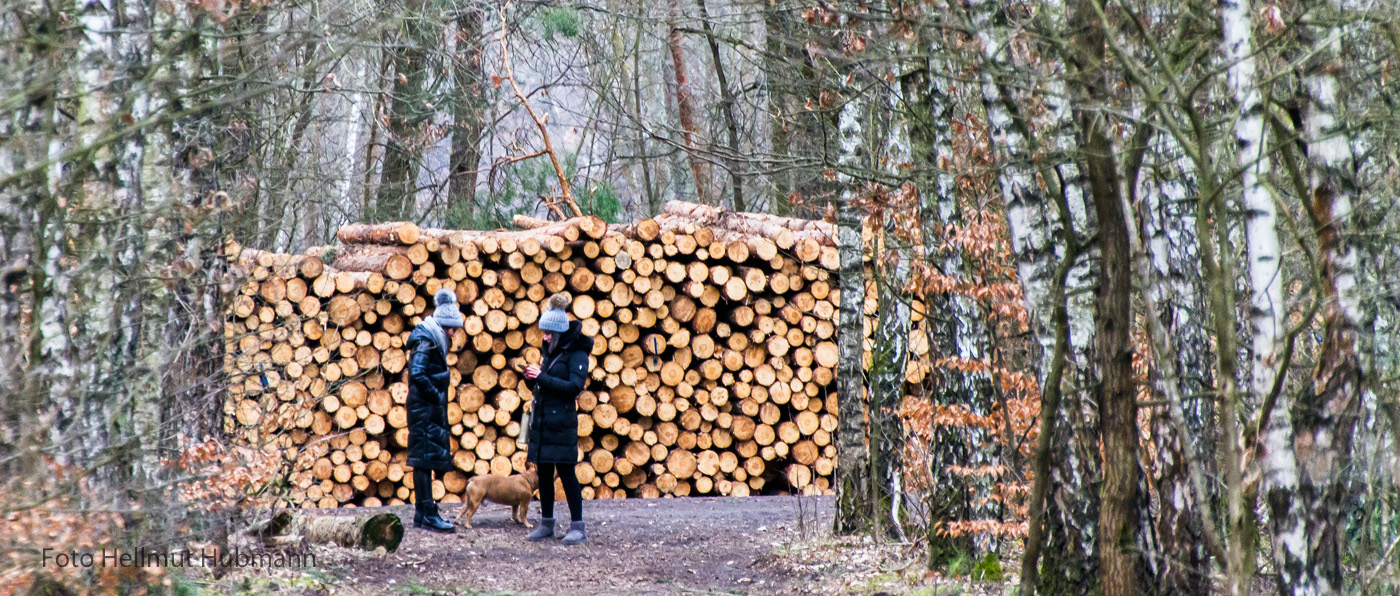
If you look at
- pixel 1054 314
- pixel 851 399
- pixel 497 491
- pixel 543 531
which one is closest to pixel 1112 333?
pixel 1054 314

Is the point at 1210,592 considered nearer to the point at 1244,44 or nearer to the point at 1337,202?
the point at 1337,202

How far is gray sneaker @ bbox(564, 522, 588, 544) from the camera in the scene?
8000mm

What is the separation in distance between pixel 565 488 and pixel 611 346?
273 cm

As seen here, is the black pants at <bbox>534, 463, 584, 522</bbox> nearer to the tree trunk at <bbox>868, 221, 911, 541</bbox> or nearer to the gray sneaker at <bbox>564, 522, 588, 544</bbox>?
the gray sneaker at <bbox>564, 522, 588, 544</bbox>

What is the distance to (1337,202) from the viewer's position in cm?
374

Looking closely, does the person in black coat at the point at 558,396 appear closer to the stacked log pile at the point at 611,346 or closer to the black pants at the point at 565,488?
the black pants at the point at 565,488

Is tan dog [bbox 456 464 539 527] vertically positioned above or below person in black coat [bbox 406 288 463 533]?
below

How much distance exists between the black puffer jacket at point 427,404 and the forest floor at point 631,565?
1.67ft

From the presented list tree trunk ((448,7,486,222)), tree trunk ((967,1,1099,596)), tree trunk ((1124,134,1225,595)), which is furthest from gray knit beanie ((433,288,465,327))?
tree trunk ((448,7,486,222))

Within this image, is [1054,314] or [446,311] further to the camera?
[446,311]

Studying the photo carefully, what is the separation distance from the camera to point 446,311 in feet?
26.6

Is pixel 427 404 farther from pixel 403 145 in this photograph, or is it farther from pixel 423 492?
pixel 403 145

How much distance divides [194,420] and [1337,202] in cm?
473

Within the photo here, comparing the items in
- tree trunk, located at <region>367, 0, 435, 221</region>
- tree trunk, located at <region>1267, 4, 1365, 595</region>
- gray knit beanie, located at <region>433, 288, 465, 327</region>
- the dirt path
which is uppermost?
tree trunk, located at <region>367, 0, 435, 221</region>
